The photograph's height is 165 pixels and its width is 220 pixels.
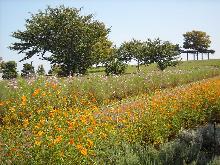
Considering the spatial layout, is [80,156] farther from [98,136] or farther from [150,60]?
[150,60]

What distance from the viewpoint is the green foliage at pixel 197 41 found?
82.6 m

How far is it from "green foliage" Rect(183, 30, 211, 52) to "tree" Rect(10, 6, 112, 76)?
169 feet

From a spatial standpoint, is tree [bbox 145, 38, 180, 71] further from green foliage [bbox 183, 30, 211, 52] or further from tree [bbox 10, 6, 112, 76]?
green foliage [bbox 183, 30, 211, 52]

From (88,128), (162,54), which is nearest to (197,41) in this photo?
(162,54)

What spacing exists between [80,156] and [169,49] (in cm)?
3508

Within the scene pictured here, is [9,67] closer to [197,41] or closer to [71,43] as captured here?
[71,43]

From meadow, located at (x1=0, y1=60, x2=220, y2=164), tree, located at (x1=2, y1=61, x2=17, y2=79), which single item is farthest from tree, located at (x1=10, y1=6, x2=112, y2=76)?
meadow, located at (x1=0, y1=60, x2=220, y2=164)

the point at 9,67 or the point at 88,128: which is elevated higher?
the point at 9,67

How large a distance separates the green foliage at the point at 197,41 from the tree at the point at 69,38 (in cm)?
5142

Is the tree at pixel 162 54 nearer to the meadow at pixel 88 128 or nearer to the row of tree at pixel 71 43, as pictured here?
the row of tree at pixel 71 43

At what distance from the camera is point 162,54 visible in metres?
39.2

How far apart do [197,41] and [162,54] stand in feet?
152

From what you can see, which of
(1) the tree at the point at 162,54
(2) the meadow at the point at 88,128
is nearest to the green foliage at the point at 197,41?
(1) the tree at the point at 162,54

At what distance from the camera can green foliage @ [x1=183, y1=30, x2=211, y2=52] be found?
82.6 meters
